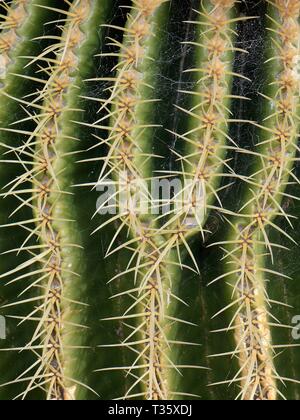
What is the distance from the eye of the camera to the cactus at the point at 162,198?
3.89ft

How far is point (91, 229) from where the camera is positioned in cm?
126

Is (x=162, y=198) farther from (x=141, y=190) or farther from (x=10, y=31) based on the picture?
(x=10, y=31)

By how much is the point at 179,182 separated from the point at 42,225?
303 mm

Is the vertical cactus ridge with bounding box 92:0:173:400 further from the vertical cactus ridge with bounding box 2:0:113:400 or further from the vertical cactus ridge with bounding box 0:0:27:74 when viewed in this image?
the vertical cactus ridge with bounding box 0:0:27:74

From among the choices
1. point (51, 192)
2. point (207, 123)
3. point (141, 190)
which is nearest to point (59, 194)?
point (51, 192)

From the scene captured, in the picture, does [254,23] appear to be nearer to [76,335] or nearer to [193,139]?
[193,139]

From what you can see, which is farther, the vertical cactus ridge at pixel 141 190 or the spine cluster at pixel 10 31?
the spine cluster at pixel 10 31

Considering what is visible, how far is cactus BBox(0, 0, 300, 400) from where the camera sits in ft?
3.89

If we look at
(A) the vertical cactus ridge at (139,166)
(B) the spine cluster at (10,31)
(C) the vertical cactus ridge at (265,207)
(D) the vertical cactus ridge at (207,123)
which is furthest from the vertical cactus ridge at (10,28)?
(C) the vertical cactus ridge at (265,207)

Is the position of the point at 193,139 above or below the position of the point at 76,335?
above

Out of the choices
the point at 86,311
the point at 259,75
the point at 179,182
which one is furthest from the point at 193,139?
Answer: the point at 86,311

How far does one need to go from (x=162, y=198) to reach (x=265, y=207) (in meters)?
0.21

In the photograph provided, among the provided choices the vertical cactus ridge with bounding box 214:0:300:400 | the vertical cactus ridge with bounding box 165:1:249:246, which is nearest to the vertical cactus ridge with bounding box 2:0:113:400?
the vertical cactus ridge with bounding box 165:1:249:246

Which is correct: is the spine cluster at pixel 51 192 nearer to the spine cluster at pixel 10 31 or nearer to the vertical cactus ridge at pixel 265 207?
the spine cluster at pixel 10 31
